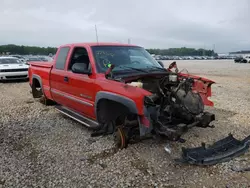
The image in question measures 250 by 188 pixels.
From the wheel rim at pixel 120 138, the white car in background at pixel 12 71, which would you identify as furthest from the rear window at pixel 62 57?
the white car in background at pixel 12 71

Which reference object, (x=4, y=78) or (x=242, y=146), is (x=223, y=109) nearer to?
(x=242, y=146)

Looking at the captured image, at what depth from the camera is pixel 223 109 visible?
23.7 feet

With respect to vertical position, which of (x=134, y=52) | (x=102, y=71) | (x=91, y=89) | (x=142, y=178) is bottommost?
(x=142, y=178)

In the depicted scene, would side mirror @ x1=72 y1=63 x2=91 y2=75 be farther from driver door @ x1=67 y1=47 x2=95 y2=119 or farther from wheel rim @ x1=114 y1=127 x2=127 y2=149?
wheel rim @ x1=114 y1=127 x2=127 y2=149

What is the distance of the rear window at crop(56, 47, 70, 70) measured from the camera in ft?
19.0

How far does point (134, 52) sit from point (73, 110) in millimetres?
1868

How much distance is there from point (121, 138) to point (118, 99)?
0.71m

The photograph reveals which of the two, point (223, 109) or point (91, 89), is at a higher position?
point (91, 89)

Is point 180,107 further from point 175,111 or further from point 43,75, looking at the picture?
point 43,75

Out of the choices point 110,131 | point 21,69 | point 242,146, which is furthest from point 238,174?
point 21,69

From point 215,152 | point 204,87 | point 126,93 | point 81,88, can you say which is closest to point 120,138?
point 126,93

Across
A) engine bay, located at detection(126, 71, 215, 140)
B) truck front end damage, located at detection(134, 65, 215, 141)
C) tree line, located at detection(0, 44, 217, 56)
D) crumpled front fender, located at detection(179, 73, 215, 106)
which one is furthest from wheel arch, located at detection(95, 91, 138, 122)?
tree line, located at detection(0, 44, 217, 56)

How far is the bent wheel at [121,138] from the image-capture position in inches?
169

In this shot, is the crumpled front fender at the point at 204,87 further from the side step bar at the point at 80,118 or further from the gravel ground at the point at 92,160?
the side step bar at the point at 80,118
